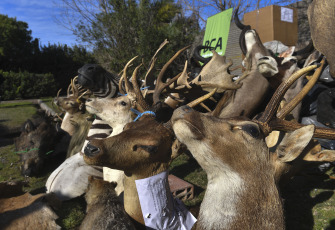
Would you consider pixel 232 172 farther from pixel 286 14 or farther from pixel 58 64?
pixel 58 64

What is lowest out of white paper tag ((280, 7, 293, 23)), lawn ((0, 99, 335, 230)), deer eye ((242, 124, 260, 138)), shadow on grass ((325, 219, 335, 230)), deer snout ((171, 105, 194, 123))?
lawn ((0, 99, 335, 230))

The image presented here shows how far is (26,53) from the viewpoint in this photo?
22125 millimetres

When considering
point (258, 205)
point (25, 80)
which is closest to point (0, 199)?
point (258, 205)

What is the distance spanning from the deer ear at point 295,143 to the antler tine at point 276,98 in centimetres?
16

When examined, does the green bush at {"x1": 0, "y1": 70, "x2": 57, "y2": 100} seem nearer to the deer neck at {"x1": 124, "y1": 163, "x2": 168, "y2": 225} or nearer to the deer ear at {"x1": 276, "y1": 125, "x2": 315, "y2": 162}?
the deer neck at {"x1": 124, "y1": 163, "x2": 168, "y2": 225}

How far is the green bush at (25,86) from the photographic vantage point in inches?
671

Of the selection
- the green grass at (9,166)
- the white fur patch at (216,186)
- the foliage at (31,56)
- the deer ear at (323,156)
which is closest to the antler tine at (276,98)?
the deer ear at (323,156)

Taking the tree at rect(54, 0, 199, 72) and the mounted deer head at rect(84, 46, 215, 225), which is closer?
the mounted deer head at rect(84, 46, 215, 225)

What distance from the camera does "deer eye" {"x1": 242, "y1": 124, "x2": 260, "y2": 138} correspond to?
5.30 ft

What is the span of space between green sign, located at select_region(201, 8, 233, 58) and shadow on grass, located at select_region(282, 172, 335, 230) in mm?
2723

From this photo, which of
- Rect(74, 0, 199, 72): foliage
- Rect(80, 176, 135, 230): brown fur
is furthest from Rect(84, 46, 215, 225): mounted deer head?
Rect(74, 0, 199, 72): foliage

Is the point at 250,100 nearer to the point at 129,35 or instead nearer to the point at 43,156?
the point at 43,156

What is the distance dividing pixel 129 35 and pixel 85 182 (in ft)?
26.5

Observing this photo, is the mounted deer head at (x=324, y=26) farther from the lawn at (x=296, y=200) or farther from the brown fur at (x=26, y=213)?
the brown fur at (x=26, y=213)
